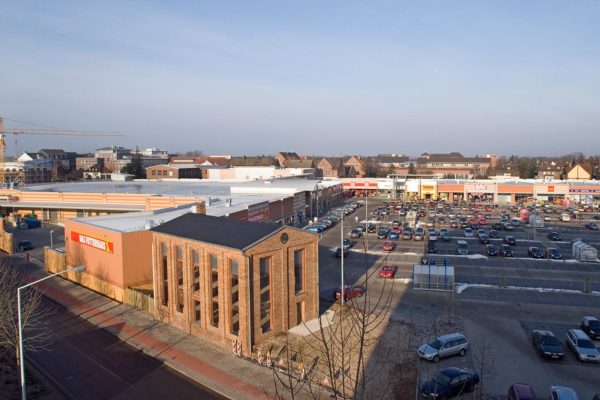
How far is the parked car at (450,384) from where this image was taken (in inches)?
472

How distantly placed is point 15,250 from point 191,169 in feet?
134

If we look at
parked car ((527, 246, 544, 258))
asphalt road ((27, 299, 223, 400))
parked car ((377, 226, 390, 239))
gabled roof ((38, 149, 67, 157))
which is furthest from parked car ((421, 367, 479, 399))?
gabled roof ((38, 149, 67, 157))

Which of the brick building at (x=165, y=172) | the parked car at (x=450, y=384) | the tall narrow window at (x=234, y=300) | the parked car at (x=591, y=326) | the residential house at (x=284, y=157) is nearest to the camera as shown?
the parked car at (x=450, y=384)

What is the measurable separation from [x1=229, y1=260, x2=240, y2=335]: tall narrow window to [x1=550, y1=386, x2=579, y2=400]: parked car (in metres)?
8.95

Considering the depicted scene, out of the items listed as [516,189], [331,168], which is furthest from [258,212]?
[331,168]

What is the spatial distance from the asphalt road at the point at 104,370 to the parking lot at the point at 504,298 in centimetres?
642

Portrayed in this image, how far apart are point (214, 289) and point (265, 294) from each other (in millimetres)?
1848

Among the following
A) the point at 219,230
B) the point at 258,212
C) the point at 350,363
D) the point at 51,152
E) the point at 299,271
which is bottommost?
the point at 350,363

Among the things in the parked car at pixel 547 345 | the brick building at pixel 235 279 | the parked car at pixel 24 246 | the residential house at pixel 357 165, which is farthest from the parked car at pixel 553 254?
the residential house at pixel 357 165

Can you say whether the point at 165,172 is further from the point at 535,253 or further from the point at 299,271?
the point at 299,271

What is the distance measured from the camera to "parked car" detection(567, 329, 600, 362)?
14.0 metres

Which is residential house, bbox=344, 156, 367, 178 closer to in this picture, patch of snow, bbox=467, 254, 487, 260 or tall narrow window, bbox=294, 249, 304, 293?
patch of snow, bbox=467, 254, 487, 260

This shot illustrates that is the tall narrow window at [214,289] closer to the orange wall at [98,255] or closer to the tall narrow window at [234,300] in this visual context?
the tall narrow window at [234,300]

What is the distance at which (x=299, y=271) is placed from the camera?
55.6ft
